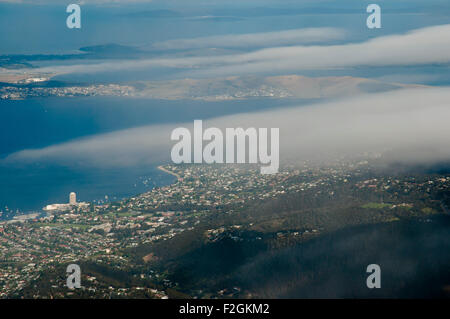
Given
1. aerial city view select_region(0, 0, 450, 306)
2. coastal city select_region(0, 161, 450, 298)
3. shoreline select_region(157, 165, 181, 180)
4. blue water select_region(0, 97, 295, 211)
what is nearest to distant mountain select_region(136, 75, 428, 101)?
aerial city view select_region(0, 0, 450, 306)

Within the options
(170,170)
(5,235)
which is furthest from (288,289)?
(170,170)

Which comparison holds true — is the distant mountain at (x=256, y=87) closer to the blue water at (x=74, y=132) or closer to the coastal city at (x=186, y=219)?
the blue water at (x=74, y=132)

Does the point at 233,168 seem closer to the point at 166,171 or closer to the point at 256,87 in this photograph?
the point at 166,171

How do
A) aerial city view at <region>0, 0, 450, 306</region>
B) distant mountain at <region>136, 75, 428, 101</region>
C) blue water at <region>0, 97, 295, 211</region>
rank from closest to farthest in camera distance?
aerial city view at <region>0, 0, 450, 306</region> < blue water at <region>0, 97, 295, 211</region> < distant mountain at <region>136, 75, 428, 101</region>

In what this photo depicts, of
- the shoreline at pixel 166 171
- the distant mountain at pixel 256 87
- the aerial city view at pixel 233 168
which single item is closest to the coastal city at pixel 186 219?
the aerial city view at pixel 233 168

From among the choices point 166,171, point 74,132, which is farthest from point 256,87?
point 166,171

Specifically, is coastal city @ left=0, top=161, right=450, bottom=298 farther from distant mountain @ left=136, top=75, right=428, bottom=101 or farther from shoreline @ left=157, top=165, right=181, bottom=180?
distant mountain @ left=136, top=75, right=428, bottom=101
